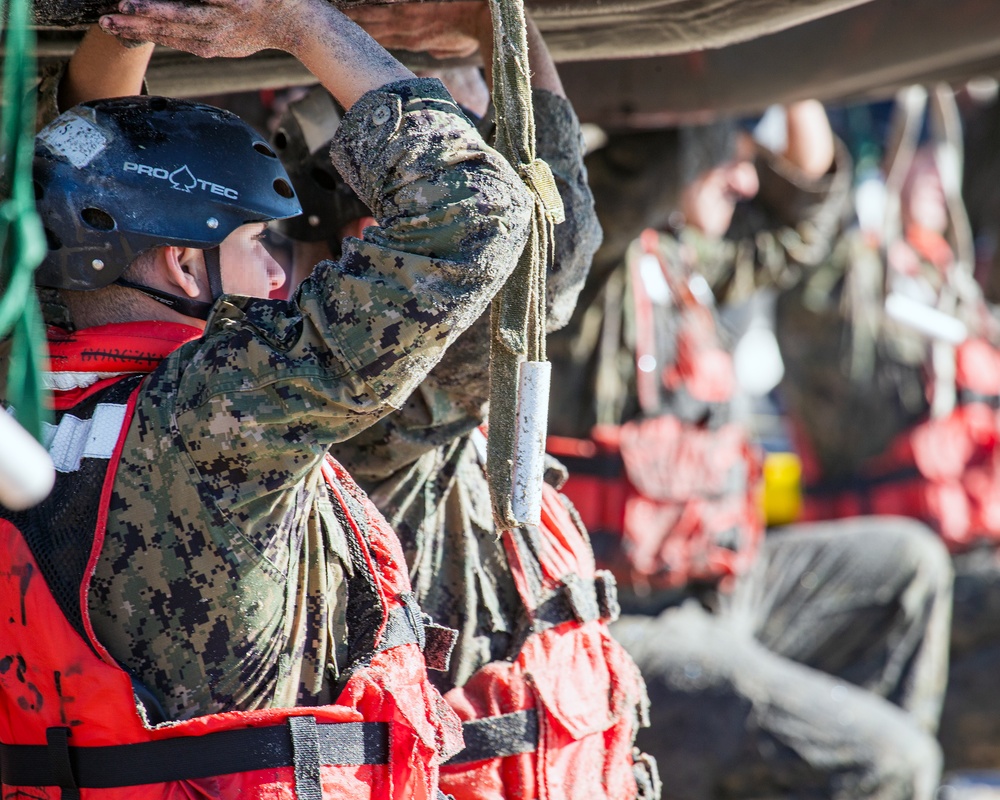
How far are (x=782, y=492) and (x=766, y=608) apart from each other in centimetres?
149

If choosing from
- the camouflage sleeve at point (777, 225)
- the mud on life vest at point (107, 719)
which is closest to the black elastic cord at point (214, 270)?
the mud on life vest at point (107, 719)

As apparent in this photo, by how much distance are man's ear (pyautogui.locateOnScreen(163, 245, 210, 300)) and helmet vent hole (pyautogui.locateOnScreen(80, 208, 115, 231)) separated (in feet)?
0.28

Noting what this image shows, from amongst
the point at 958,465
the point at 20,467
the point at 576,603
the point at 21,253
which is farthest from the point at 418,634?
the point at 958,465

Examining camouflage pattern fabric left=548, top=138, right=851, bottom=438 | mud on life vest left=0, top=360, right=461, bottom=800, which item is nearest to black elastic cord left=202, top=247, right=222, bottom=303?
mud on life vest left=0, top=360, right=461, bottom=800

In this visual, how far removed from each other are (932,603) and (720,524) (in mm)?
1350

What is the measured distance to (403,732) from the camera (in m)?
1.91

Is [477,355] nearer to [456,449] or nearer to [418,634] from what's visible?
[456,449]

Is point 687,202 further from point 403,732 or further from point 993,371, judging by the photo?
point 403,732

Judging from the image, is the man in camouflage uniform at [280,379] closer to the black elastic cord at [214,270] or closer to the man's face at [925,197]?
the black elastic cord at [214,270]

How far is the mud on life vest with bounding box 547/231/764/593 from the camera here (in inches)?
189

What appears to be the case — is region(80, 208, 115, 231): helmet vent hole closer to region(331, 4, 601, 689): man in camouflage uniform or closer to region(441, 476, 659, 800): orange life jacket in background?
region(331, 4, 601, 689): man in camouflage uniform

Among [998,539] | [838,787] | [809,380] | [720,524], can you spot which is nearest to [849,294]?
[809,380]

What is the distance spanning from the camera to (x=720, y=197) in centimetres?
546

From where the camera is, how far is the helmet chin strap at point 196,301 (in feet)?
6.53
